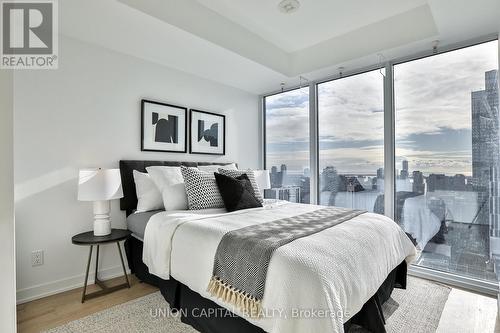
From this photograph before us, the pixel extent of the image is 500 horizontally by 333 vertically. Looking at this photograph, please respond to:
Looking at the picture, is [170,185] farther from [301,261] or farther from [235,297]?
[301,261]

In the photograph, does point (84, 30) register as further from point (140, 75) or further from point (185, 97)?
point (185, 97)

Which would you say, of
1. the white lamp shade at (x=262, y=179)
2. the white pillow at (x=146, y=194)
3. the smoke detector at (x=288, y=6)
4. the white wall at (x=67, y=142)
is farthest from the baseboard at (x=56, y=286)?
the smoke detector at (x=288, y=6)

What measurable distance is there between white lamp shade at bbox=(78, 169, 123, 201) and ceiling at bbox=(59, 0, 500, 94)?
4.30ft

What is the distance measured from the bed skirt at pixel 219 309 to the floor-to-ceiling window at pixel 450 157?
2.78 feet

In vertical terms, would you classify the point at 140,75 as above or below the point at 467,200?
above

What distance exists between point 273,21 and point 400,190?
239 centimetres

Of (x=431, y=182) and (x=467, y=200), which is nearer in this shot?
(x=467, y=200)

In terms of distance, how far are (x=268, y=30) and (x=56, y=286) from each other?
11.1ft

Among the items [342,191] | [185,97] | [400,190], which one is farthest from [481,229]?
[185,97]

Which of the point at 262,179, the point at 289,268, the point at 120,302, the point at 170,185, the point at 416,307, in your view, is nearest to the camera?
the point at 289,268

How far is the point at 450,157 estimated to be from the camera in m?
2.76

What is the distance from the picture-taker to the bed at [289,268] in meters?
1.24

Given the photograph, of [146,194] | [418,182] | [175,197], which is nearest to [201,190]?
[175,197]

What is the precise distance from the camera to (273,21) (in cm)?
289
